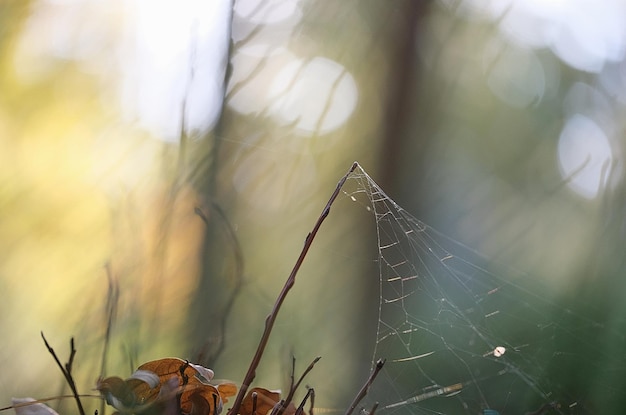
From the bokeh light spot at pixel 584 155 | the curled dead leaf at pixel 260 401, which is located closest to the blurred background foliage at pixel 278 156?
the bokeh light spot at pixel 584 155

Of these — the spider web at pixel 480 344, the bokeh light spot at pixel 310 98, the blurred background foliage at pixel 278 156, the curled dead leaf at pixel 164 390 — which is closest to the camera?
the curled dead leaf at pixel 164 390

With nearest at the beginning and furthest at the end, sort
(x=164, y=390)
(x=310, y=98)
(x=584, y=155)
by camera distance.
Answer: (x=164, y=390), (x=584, y=155), (x=310, y=98)

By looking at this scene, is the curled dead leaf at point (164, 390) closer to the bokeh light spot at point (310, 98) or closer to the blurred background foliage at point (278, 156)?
the blurred background foliage at point (278, 156)

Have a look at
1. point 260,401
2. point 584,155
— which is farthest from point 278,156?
point 260,401

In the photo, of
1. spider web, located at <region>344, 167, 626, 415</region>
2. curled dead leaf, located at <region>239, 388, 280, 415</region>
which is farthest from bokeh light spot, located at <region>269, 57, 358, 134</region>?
curled dead leaf, located at <region>239, 388, 280, 415</region>

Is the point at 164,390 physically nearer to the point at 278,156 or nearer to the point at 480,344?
the point at 480,344

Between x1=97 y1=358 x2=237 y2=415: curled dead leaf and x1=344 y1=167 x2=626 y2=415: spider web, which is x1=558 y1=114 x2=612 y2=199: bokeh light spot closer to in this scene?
x1=344 y1=167 x2=626 y2=415: spider web
